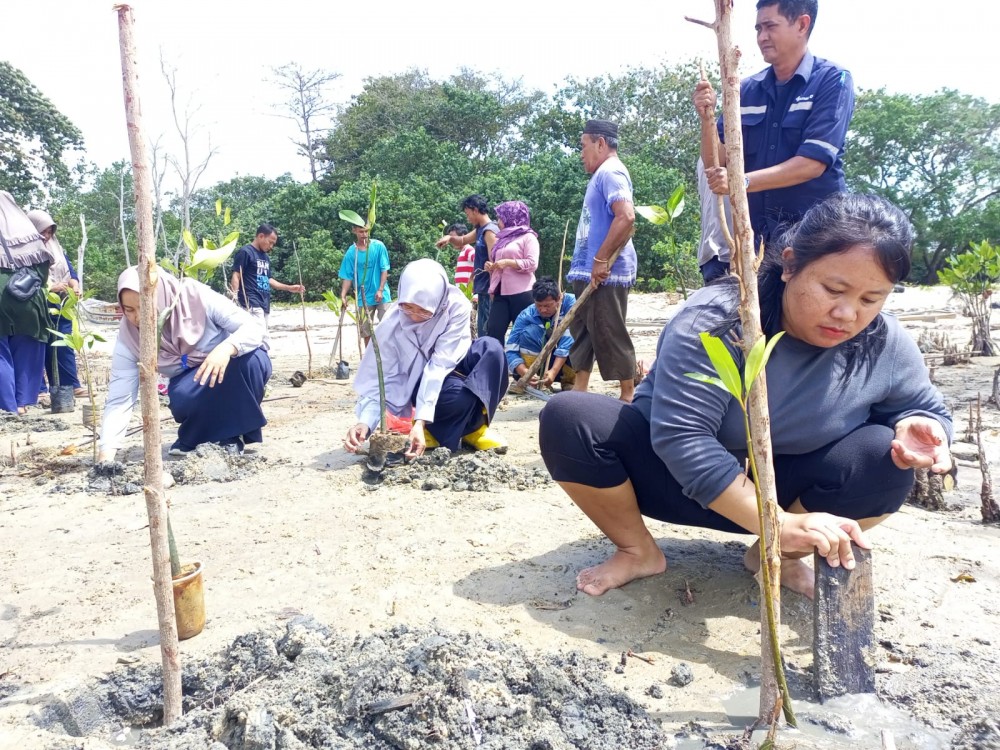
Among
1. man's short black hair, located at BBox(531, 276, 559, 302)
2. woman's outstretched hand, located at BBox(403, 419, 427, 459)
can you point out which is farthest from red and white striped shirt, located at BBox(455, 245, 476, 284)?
woman's outstretched hand, located at BBox(403, 419, 427, 459)

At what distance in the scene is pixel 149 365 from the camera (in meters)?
1.54

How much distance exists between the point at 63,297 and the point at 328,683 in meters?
5.42

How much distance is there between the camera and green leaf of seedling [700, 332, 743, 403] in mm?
1242

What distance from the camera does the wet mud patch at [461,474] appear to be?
130 inches

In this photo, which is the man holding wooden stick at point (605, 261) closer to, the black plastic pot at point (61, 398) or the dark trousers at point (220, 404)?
the dark trousers at point (220, 404)

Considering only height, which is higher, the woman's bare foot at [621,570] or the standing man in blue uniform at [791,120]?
the standing man in blue uniform at [791,120]

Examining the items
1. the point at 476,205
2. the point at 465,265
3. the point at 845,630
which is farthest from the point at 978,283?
the point at 845,630

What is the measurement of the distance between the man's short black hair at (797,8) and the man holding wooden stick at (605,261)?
1558mm

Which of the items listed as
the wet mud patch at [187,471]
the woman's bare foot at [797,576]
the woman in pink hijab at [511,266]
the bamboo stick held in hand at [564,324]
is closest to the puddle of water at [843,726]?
Result: the woman's bare foot at [797,576]

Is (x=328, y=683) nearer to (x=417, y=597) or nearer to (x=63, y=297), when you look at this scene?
(x=417, y=597)

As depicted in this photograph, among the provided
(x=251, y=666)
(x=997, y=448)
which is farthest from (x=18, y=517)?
(x=997, y=448)

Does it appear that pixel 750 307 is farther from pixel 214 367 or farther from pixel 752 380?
pixel 214 367

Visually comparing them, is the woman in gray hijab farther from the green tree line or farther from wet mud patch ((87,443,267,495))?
the green tree line

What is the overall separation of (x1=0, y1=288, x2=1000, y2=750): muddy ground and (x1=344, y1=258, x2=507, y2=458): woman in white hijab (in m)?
0.28
